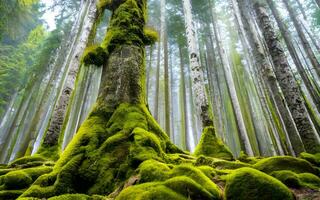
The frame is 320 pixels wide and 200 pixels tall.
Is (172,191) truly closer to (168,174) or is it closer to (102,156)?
(168,174)

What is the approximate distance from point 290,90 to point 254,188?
375 cm

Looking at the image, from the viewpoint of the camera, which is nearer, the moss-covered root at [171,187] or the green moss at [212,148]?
the moss-covered root at [171,187]

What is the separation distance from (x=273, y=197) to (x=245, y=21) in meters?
9.49

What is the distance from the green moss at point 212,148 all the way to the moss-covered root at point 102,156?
8.07ft

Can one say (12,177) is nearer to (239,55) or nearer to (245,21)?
(245,21)

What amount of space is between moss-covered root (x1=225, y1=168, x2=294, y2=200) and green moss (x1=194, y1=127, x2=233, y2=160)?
333 cm

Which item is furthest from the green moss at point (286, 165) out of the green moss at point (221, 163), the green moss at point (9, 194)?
the green moss at point (9, 194)

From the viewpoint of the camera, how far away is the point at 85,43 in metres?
8.59

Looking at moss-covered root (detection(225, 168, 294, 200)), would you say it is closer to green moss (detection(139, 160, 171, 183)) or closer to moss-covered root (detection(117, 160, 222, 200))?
moss-covered root (detection(117, 160, 222, 200))

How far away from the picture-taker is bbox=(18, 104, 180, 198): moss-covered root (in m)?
2.96

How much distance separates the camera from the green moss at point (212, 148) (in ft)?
18.4

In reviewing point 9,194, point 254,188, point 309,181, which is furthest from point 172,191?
point 9,194

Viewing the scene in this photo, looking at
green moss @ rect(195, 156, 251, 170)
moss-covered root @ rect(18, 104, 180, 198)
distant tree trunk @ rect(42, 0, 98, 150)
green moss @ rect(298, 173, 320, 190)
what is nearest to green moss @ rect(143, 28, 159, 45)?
moss-covered root @ rect(18, 104, 180, 198)

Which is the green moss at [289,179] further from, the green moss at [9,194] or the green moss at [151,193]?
the green moss at [9,194]
